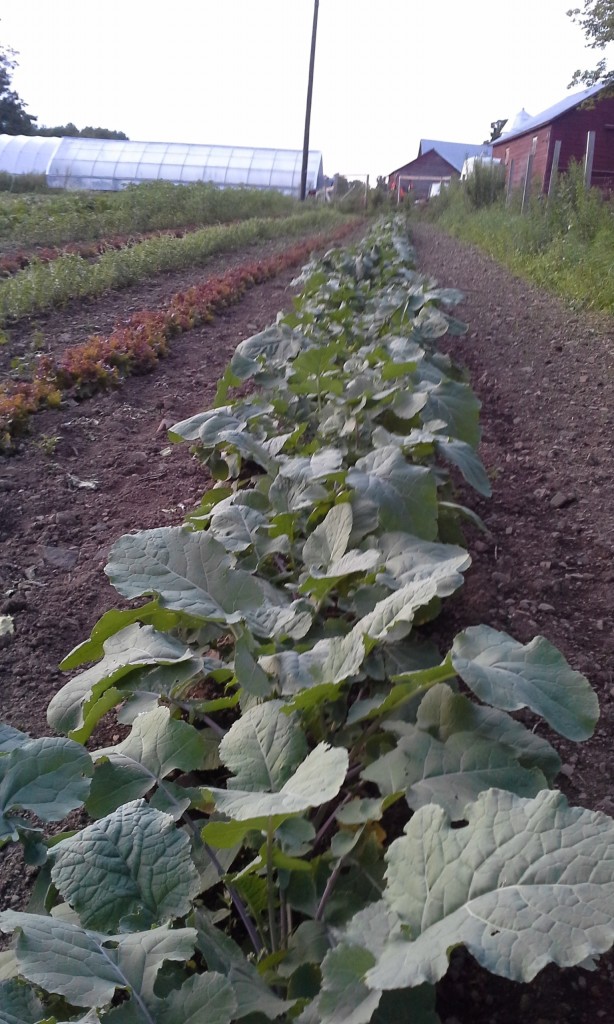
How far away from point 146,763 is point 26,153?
36.7m

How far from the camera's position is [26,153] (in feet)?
107

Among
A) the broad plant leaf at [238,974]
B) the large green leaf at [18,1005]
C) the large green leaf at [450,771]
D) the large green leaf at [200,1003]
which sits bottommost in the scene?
the broad plant leaf at [238,974]

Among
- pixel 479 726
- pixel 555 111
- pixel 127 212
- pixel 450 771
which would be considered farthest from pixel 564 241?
pixel 555 111

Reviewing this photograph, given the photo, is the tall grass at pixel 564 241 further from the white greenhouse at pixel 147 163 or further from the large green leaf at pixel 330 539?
the white greenhouse at pixel 147 163

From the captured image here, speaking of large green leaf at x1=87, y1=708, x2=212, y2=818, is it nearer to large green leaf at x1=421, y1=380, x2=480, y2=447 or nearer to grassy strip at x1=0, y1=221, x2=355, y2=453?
large green leaf at x1=421, y1=380, x2=480, y2=447

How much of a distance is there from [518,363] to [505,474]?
208 cm

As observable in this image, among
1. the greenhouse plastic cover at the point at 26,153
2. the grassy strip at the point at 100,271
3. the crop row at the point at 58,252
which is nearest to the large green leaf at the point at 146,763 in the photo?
the grassy strip at the point at 100,271

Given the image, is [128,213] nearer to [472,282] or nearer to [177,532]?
[472,282]

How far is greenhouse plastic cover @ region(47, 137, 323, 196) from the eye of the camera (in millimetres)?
30812

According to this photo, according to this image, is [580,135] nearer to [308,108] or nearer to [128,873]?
[308,108]

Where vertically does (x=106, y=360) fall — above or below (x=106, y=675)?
above

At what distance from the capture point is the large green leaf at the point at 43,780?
1102 mm

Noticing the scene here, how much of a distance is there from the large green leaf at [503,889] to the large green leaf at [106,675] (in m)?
0.67

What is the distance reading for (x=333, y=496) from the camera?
2.07 metres
